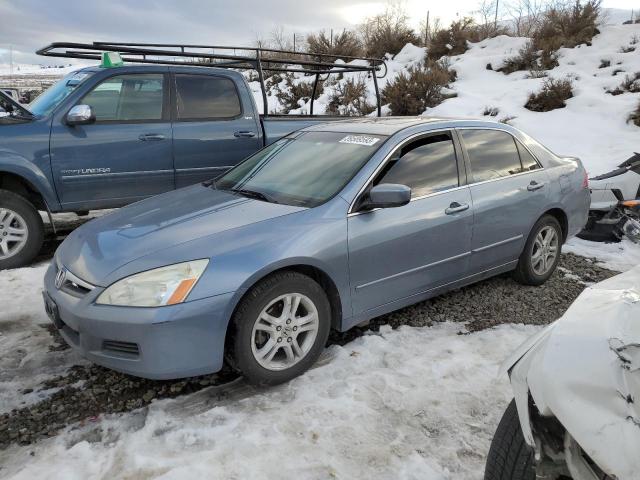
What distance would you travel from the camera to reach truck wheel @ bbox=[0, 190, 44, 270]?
5023 mm

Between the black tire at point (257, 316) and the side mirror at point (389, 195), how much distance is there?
25.7 inches

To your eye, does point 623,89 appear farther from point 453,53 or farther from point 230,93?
point 230,93

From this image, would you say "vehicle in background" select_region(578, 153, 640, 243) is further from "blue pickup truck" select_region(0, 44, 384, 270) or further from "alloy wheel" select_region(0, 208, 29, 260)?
"alloy wheel" select_region(0, 208, 29, 260)

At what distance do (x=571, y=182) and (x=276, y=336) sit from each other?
329 cm

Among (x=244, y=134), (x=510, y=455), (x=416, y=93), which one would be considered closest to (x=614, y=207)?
(x=244, y=134)

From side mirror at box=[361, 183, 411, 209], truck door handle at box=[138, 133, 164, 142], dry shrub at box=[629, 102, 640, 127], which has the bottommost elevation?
dry shrub at box=[629, 102, 640, 127]

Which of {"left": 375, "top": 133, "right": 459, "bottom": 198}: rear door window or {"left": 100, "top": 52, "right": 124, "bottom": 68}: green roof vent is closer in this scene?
{"left": 375, "top": 133, "right": 459, "bottom": 198}: rear door window

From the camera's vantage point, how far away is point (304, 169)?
382cm

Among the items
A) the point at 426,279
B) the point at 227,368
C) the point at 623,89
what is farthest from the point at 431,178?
the point at 623,89

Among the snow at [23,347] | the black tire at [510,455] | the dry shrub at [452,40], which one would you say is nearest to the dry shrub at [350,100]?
the dry shrub at [452,40]

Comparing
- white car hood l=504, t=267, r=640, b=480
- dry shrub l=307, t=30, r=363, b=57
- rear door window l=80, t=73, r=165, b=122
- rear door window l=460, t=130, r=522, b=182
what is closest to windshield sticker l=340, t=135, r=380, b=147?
rear door window l=460, t=130, r=522, b=182

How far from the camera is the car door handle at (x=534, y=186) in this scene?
4.47m

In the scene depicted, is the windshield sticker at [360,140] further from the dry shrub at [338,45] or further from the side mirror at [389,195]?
the dry shrub at [338,45]

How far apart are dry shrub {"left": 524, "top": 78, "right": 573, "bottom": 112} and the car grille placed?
1052 cm
